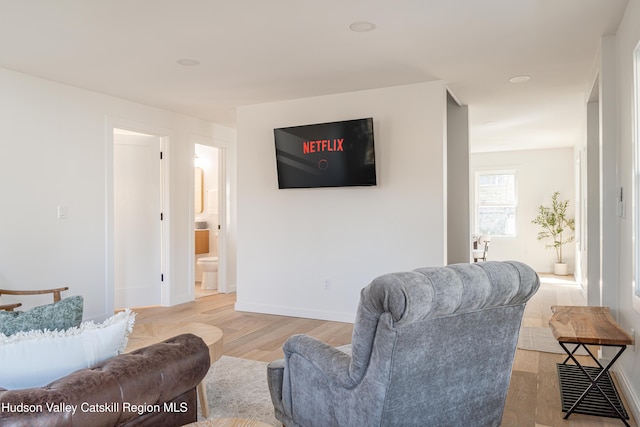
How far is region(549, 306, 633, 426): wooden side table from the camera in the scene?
250cm

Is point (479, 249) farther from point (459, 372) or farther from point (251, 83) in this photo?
point (459, 372)

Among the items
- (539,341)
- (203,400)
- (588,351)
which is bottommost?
(539,341)

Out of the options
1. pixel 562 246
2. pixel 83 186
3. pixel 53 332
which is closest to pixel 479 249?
pixel 562 246

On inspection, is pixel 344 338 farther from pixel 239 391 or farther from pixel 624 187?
pixel 624 187

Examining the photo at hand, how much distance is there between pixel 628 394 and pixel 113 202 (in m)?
4.85

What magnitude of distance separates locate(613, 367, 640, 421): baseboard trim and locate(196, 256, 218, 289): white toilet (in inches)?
207

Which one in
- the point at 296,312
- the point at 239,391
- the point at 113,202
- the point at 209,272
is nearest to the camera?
the point at 239,391

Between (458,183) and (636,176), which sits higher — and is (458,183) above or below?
above

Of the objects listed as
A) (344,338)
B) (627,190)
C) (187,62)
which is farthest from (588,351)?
(187,62)

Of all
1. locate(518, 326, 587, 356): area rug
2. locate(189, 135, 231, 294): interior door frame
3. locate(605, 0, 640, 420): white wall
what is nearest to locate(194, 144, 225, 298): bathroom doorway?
locate(189, 135, 231, 294): interior door frame

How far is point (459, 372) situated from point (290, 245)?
3.50 meters

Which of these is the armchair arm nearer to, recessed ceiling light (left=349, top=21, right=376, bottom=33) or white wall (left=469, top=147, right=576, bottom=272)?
recessed ceiling light (left=349, top=21, right=376, bottom=33)

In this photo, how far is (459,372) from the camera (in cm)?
191

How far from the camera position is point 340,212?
4996mm
